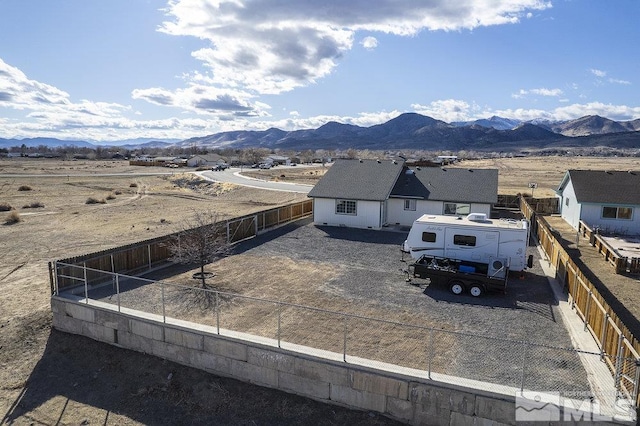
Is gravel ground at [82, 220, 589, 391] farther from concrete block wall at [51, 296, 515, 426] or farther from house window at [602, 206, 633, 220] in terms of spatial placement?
house window at [602, 206, 633, 220]

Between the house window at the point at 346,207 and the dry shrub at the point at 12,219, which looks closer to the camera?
the house window at the point at 346,207

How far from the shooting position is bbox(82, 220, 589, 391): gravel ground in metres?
11.6

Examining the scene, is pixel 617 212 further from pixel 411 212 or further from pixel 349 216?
pixel 349 216

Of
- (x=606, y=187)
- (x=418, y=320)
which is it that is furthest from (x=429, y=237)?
(x=606, y=187)

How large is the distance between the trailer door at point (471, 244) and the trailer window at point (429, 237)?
1.93 feet

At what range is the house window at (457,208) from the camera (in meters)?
30.2

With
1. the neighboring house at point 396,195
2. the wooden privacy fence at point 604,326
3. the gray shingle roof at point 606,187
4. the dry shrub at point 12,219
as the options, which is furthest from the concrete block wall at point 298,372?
the dry shrub at point 12,219

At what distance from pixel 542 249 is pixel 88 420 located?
23.1 meters

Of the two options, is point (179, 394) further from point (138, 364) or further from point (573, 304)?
point (573, 304)

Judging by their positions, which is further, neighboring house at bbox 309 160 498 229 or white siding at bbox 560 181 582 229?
white siding at bbox 560 181 582 229

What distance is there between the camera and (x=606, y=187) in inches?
1248

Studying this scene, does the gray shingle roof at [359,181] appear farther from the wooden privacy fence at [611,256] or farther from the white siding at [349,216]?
the wooden privacy fence at [611,256]

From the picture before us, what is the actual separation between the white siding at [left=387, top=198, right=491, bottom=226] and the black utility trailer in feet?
37.5

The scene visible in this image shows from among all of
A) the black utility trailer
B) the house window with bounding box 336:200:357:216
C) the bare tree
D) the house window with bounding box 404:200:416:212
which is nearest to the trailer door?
the black utility trailer
